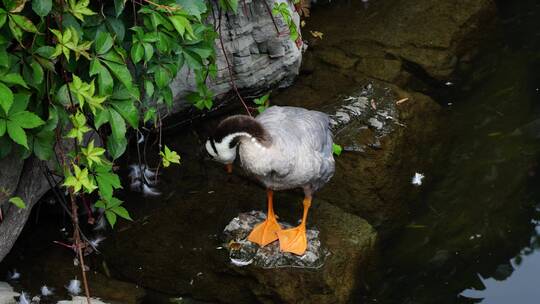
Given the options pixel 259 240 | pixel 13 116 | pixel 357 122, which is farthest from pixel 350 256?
pixel 13 116

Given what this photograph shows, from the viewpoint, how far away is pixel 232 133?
13.6 ft

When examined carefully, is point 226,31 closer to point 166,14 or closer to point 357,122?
point 357,122

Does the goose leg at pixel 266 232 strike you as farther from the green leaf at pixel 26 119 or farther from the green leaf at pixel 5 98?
the green leaf at pixel 5 98

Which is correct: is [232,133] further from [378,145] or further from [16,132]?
[378,145]

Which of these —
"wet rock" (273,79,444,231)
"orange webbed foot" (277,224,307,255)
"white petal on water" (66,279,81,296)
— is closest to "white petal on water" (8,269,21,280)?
"white petal on water" (66,279,81,296)

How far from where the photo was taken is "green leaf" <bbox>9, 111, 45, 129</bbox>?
3416 millimetres

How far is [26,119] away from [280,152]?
5.17ft

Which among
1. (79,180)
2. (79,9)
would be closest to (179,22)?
(79,9)

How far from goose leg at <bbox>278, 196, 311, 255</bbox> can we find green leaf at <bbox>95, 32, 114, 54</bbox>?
73.3 inches

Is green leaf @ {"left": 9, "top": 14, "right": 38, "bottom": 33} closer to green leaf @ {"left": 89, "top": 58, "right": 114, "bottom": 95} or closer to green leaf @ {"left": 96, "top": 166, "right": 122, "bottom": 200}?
green leaf @ {"left": 89, "top": 58, "right": 114, "bottom": 95}

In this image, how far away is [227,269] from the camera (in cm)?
464

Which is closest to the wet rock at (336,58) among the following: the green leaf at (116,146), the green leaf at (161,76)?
the green leaf at (161,76)

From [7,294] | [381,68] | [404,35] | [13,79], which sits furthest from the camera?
[404,35]

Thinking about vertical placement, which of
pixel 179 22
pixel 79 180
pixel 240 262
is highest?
pixel 179 22
